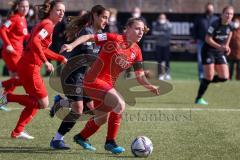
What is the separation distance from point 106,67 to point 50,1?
130 cm

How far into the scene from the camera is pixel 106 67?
24.6ft

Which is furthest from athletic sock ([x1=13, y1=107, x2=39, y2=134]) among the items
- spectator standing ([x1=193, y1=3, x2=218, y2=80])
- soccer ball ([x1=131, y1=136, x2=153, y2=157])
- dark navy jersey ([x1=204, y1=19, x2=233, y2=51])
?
spectator standing ([x1=193, y1=3, x2=218, y2=80])

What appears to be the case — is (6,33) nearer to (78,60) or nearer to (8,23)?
(8,23)

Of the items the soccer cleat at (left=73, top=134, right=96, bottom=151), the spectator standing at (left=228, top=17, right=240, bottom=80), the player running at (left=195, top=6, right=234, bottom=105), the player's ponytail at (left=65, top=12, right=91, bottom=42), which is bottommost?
the spectator standing at (left=228, top=17, right=240, bottom=80)

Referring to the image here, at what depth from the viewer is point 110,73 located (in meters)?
7.50

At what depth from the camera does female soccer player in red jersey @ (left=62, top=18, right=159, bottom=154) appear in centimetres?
731

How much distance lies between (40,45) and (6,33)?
3664 millimetres

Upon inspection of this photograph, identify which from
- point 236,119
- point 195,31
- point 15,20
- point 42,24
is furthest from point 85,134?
point 195,31

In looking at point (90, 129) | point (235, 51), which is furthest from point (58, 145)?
point (235, 51)

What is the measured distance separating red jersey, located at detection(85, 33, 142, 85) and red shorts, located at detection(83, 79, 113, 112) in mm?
82

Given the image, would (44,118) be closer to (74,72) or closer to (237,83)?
(74,72)

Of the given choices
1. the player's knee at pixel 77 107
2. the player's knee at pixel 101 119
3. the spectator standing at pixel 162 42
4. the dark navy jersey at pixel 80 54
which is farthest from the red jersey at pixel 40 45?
the spectator standing at pixel 162 42

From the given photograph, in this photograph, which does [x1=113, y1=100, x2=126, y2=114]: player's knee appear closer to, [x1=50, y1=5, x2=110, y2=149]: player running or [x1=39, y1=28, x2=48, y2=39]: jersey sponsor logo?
[x1=50, y1=5, x2=110, y2=149]: player running

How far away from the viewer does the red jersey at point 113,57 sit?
293 inches
